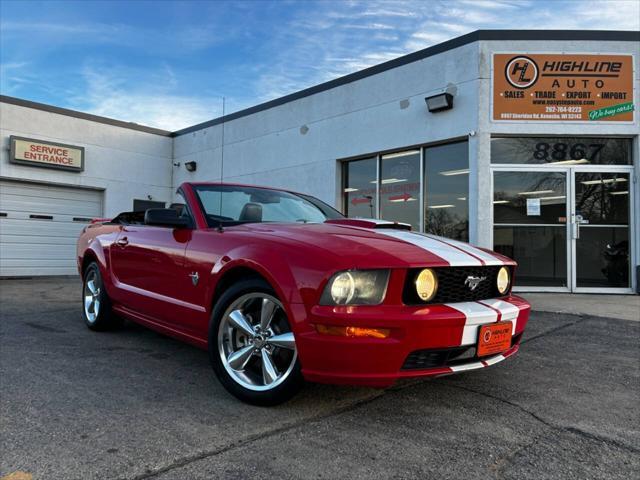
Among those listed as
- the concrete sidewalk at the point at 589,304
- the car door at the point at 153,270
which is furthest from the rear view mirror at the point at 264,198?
the concrete sidewalk at the point at 589,304

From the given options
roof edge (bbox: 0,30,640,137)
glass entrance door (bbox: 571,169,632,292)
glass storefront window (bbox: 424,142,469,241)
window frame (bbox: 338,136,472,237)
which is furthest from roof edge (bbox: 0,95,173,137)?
glass entrance door (bbox: 571,169,632,292)

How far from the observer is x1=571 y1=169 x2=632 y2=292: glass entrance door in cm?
839

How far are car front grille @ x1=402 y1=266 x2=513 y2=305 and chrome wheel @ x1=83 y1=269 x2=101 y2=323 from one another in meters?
3.40

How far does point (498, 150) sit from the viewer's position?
8.59 metres

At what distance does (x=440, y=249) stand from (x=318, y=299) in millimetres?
843

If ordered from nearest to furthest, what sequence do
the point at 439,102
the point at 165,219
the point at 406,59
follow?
the point at 165,219 < the point at 439,102 < the point at 406,59

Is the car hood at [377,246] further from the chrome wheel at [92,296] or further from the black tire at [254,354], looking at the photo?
the chrome wheel at [92,296]

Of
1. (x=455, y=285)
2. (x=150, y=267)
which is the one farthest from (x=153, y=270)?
(x=455, y=285)

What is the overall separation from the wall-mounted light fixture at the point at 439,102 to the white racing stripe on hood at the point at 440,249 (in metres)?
6.26

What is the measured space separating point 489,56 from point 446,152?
180 cm

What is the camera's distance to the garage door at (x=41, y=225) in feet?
39.3

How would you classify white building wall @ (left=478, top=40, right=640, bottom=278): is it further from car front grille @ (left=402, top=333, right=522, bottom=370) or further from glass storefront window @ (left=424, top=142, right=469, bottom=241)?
car front grille @ (left=402, top=333, right=522, bottom=370)

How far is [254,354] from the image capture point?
9.04 feet

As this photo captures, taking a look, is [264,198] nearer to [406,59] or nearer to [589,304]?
[589,304]
